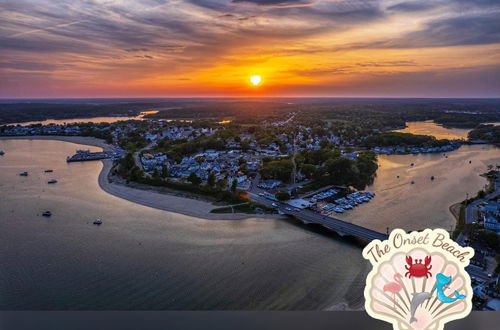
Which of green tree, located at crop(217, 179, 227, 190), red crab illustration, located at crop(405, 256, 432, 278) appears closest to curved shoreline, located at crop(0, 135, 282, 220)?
green tree, located at crop(217, 179, 227, 190)

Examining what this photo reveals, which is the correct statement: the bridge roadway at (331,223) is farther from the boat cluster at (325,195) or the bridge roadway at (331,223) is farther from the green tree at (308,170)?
the green tree at (308,170)

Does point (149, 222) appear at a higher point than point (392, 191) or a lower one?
lower

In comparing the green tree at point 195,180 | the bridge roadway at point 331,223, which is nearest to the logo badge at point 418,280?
the bridge roadway at point 331,223

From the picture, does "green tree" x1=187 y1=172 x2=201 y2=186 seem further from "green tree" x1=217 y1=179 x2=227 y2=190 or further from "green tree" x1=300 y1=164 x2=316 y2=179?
"green tree" x1=300 y1=164 x2=316 y2=179

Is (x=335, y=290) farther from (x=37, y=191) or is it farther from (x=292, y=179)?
(x=37, y=191)

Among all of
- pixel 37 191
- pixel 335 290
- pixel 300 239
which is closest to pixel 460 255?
pixel 335 290

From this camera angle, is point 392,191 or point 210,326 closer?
point 210,326

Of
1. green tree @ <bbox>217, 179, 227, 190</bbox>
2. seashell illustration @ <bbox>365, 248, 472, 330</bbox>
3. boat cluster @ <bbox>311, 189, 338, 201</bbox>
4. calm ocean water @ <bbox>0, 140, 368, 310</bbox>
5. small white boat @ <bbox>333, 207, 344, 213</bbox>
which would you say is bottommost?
calm ocean water @ <bbox>0, 140, 368, 310</bbox>
